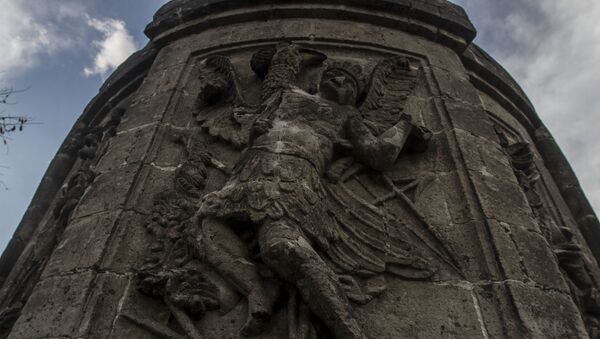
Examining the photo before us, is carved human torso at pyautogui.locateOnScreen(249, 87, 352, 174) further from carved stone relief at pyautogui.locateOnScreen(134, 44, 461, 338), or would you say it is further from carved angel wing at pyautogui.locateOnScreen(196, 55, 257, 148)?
carved angel wing at pyautogui.locateOnScreen(196, 55, 257, 148)

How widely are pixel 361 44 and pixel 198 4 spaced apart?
8.65 feet

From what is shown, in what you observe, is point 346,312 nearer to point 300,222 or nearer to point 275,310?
point 275,310

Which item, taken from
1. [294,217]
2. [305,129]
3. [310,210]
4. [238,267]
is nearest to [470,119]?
[305,129]

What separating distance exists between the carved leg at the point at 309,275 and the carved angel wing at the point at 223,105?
153 centimetres

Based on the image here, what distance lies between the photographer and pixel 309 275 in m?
2.89

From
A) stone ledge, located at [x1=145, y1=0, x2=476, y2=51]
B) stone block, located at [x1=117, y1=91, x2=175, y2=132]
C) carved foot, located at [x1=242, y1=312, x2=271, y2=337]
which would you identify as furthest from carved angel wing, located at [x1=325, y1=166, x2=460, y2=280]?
stone ledge, located at [x1=145, y1=0, x2=476, y2=51]

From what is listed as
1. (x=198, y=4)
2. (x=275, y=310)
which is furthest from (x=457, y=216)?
(x=198, y=4)

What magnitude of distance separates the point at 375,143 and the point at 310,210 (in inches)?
42.6

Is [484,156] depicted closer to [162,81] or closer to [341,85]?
[341,85]

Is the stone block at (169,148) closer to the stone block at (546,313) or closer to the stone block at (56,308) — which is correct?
the stone block at (56,308)

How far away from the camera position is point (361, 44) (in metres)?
5.86

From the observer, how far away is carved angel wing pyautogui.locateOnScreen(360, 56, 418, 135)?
15.2 feet

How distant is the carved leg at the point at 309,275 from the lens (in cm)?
278

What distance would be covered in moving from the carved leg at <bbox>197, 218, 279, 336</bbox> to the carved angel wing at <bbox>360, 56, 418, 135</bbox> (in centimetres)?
191
